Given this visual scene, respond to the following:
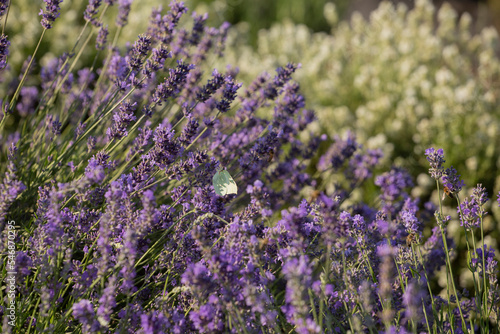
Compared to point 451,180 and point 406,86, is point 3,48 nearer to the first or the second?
point 451,180

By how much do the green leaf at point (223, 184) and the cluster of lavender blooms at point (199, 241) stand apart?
54 millimetres

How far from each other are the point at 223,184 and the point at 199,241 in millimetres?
485

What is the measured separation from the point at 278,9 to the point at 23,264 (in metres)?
6.86

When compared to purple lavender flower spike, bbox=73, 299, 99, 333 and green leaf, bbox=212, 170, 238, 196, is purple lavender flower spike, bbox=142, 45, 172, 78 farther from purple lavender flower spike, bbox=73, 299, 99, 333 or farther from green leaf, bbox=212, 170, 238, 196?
purple lavender flower spike, bbox=73, 299, 99, 333

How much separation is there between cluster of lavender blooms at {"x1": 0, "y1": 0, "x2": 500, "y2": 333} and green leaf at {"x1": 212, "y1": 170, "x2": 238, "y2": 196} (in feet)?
0.18

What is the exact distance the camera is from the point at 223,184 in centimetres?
168

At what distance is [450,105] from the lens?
3.78 meters

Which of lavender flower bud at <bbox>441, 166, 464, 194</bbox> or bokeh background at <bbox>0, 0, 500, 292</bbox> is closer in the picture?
lavender flower bud at <bbox>441, 166, 464, 194</bbox>

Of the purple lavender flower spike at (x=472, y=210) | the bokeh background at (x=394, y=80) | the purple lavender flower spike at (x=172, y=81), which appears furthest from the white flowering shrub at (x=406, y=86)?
the purple lavender flower spike at (x=172, y=81)

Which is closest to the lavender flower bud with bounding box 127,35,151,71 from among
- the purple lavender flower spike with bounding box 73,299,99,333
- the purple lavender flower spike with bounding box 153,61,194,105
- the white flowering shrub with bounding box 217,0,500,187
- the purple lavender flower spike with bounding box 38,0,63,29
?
the purple lavender flower spike with bounding box 153,61,194,105

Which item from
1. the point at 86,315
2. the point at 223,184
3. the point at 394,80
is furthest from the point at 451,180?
the point at 394,80

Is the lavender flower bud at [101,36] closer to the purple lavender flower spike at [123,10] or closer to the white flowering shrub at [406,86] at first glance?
the purple lavender flower spike at [123,10]

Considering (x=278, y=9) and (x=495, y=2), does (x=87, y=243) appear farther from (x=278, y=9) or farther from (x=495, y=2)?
(x=495, y=2)

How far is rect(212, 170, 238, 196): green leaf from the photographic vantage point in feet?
5.37
